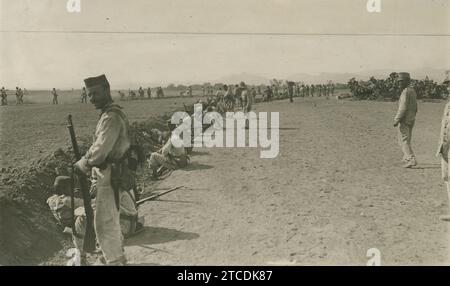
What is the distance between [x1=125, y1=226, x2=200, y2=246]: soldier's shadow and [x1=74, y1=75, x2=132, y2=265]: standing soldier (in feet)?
3.48

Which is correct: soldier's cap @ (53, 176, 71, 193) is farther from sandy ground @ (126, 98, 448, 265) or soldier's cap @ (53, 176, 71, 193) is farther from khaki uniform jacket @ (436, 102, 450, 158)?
khaki uniform jacket @ (436, 102, 450, 158)

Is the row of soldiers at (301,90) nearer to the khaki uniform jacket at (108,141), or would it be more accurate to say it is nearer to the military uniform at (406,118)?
the military uniform at (406,118)

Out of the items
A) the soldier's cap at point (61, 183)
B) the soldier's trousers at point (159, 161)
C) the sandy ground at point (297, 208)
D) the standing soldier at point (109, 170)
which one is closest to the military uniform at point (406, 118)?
the sandy ground at point (297, 208)

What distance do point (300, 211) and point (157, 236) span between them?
77.3 inches

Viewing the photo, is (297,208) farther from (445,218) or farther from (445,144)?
(445,144)

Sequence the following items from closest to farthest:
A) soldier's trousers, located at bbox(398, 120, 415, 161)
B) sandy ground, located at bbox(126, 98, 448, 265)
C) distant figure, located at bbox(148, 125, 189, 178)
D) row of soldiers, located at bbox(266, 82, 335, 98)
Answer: sandy ground, located at bbox(126, 98, 448, 265) → soldier's trousers, located at bbox(398, 120, 415, 161) → distant figure, located at bbox(148, 125, 189, 178) → row of soldiers, located at bbox(266, 82, 335, 98)

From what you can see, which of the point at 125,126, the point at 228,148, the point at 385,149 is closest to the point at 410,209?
the point at 125,126

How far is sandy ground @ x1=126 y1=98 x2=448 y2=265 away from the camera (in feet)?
18.4

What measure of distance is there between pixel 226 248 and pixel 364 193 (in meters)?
2.98

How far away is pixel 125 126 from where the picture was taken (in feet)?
16.3

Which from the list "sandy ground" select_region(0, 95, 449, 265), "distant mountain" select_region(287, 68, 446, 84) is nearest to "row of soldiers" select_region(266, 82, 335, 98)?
"distant mountain" select_region(287, 68, 446, 84)

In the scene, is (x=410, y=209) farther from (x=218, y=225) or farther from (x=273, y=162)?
(x=273, y=162)

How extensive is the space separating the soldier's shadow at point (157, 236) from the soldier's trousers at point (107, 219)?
A: 1.03 meters

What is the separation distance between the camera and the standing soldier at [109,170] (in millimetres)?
4852
